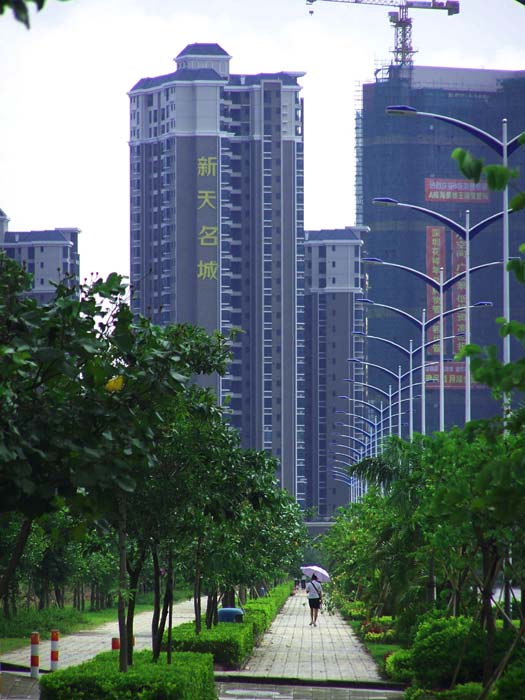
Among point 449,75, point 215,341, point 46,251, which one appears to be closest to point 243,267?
point 46,251

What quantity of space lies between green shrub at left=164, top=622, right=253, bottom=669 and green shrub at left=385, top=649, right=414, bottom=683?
282 cm

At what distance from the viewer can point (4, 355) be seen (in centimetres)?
709

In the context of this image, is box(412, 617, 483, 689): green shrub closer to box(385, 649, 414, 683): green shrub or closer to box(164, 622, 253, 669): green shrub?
box(385, 649, 414, 683): green shrub

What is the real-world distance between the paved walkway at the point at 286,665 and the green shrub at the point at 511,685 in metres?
6.93

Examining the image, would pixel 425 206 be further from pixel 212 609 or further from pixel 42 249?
pixel 212 609

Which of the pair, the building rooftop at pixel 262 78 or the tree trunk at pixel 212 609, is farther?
the building rooftop at pixel 262 78

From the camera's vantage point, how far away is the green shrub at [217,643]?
23.5 m

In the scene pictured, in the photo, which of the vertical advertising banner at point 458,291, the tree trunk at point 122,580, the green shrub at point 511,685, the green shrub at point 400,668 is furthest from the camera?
the vertical advertising banner at point 458,291

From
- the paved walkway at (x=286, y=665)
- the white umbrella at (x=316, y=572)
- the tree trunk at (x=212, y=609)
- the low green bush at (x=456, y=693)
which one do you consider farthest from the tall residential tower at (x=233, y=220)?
the low green bush at (x=456, y=693)

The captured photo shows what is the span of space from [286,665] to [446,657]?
8.82m

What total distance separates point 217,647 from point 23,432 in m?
17.3

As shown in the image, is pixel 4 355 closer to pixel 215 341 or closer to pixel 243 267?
pixel 215 341

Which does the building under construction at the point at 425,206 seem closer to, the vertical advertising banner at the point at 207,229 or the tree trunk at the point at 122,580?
the vertical advertising banner at the point at 207,229

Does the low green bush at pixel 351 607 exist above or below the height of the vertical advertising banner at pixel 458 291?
below
